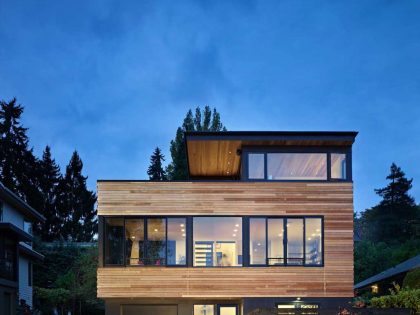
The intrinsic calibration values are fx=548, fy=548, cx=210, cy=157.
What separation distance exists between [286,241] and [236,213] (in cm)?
175

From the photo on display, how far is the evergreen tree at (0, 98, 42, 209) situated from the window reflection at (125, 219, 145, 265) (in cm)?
3316

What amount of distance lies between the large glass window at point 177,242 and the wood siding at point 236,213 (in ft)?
0.87

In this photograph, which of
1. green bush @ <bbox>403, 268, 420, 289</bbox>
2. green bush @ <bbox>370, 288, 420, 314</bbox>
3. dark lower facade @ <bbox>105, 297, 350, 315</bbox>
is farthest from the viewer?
green bush @ <bbox>403, 268, 420, 289</bbox>

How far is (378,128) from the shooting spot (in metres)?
110

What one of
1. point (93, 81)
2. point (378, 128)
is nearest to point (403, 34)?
point (378, 128)

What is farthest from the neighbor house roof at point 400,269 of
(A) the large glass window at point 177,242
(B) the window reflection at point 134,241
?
(B) the window reflection at point 134,241

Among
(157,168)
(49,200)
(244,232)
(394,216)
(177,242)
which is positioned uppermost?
(157,168)

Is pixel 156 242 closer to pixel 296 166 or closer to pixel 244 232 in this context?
pixel 244 232

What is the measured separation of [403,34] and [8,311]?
62.8 metres

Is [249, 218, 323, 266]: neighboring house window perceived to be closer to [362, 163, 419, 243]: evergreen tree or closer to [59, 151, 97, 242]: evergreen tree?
[362, 163, 419, 243]: evergreen tree

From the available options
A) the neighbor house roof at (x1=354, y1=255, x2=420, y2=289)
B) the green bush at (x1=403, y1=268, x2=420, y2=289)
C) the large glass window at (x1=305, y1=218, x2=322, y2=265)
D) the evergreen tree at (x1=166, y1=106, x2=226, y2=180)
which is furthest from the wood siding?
the evergreen tree at (x1=166, y1=106, x2=226, y2=180)

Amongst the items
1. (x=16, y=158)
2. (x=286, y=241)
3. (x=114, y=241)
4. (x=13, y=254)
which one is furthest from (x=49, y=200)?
(x=286, y=241)

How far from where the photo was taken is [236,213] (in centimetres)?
1691

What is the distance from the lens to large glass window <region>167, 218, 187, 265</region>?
1695cm
